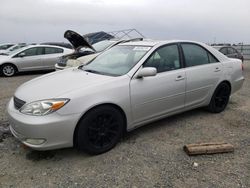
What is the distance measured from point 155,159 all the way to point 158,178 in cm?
42

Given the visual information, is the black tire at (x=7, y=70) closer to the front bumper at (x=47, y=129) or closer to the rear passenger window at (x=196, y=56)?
the front bumper at (x=47, y=129)

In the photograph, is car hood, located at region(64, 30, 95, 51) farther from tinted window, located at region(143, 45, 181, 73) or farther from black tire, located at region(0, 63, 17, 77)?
tinted window, located at region(143, 45, 181, 73)

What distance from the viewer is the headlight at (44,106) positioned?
2.96 metres

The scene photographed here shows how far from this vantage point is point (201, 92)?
453 centimetres

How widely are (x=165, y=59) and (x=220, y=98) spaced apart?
1.69m

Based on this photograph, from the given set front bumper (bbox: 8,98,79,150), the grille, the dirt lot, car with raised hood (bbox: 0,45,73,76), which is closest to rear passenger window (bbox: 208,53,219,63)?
the dirt lot

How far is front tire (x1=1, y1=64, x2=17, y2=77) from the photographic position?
10.4 meters

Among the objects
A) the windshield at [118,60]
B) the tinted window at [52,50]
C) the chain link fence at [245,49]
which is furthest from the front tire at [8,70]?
the chain link fence at [245,49]

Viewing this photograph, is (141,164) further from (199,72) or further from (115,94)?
(199,72)

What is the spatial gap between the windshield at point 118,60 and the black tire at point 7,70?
737cm

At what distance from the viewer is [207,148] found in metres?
3.38

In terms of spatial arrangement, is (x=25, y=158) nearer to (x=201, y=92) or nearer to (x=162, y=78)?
(x=162, y=78)

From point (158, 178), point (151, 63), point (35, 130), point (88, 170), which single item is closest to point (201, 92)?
point (151, 63)

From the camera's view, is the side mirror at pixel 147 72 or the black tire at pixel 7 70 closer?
the side mirror at pixel 147 72
